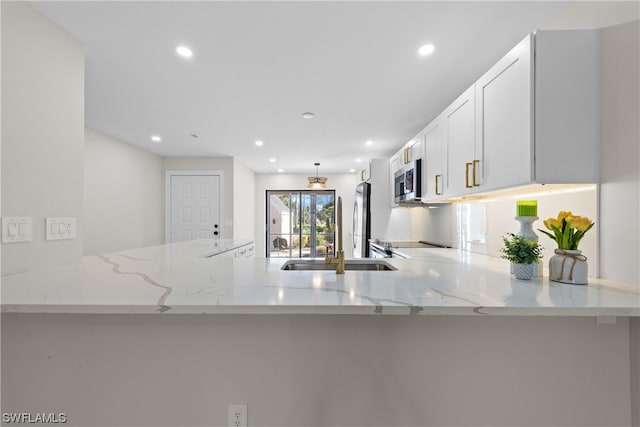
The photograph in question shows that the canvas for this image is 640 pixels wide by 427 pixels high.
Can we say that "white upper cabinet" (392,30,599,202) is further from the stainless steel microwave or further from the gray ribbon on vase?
the stainless steel microwave

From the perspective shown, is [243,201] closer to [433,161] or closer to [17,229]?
[433,161]

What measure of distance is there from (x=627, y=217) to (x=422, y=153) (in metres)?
1.64

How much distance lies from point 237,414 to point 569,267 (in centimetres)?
144

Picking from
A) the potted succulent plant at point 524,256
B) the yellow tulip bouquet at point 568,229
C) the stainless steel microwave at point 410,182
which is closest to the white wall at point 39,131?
the potted succulent plant at point 524,256

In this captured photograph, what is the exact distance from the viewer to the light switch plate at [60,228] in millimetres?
1522

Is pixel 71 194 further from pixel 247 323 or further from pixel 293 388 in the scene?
pixel 293 388

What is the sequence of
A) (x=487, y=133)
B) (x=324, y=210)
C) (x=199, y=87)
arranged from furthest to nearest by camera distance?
(x=324, y=210) < (x=199, y=87) < (x=487, y=133)

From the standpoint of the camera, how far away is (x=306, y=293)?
1.02 m

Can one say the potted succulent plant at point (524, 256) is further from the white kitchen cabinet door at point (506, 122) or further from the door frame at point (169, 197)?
the door frame at point (169, 197)

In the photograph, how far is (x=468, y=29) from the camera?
165cm

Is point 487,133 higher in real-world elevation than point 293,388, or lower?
higher

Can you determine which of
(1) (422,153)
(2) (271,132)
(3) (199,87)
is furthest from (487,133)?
(2) (271,132)

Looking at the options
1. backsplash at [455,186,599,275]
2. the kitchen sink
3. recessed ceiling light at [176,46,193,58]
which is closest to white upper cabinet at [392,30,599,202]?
backsplash at [455,186,599,275]

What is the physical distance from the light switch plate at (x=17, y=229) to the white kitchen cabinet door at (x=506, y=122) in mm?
2366
